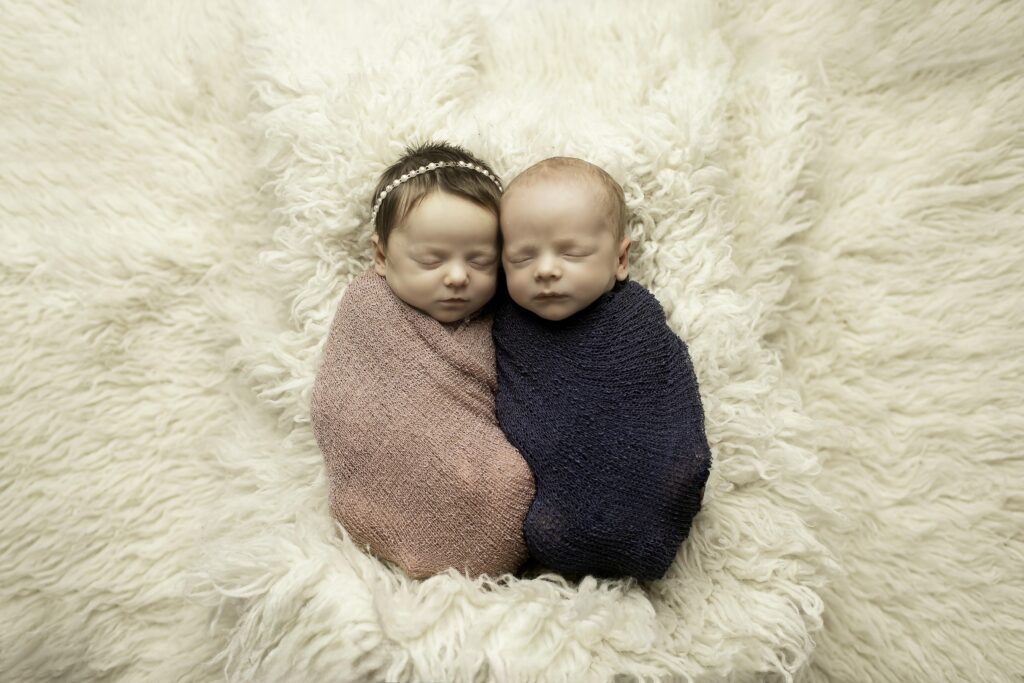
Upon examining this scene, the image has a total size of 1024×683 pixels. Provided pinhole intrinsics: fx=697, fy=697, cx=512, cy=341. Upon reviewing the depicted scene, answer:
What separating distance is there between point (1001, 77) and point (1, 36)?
1.55 meters

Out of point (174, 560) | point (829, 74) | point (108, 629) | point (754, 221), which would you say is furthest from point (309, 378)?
point (829, 74)

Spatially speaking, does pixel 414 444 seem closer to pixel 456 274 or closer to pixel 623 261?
pixel 456 274

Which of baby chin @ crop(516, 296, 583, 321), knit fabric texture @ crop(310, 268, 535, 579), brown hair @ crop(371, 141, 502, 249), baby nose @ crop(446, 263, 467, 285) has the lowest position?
knit fabric texture @ crop(310, 268, 535, 579)

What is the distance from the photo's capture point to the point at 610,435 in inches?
36.3

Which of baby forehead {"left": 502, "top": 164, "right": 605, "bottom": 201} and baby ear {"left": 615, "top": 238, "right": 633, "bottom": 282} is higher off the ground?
baby forehead {"left": 502, "top": 164, "right": 605, "bottom": 201}

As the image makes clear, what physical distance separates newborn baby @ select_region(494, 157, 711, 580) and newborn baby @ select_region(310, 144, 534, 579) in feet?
0.14

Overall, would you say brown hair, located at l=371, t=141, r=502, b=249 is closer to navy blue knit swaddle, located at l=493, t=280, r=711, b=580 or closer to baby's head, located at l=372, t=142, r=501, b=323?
baby's head, located at l=372, t=142, r=501, b=323

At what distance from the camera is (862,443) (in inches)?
40.4

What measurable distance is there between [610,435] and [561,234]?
0.90 feet

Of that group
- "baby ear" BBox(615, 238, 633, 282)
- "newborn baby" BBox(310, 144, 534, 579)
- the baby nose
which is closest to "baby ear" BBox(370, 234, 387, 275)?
"newborn baby" BBox(310, 144, 534, 579)

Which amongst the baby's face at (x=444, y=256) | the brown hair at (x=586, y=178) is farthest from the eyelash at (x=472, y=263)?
the brown hair at (x=586, y=178)

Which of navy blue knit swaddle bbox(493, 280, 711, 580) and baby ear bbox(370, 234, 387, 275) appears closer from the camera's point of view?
navy blue knit swaddle bbox(493, 280, 711, 580)

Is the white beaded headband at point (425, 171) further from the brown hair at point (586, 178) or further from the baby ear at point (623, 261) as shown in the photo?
the baby ear at point (623, 261)

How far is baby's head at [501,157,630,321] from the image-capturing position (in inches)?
36.1
